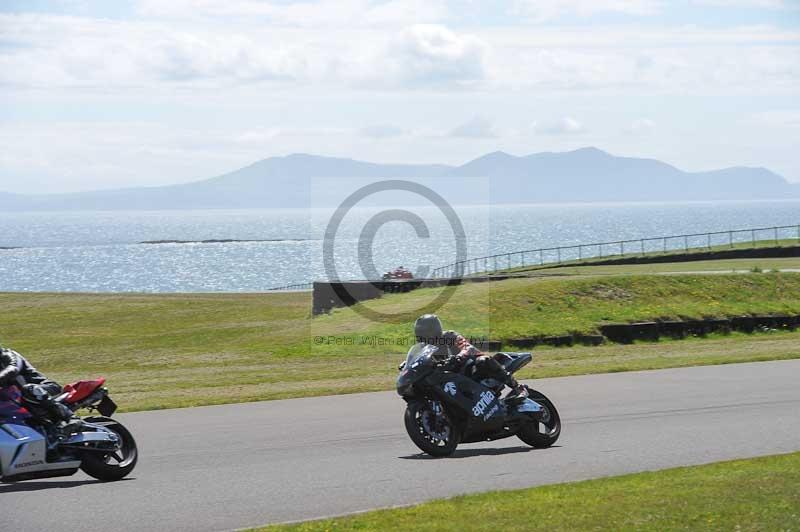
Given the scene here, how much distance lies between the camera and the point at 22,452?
9.92 meters

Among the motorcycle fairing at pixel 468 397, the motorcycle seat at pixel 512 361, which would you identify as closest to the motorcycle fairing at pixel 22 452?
the motorcycle fairing at pixel 468 397

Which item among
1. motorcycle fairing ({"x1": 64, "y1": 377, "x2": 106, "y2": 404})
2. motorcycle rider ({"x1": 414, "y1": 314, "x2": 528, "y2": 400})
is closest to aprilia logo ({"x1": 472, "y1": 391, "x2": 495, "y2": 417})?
motorcycle rider ({"x1": 414, "y1": 314, "x2": 528, "y2": 400})

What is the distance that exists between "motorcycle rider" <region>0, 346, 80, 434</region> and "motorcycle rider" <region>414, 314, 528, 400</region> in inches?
145

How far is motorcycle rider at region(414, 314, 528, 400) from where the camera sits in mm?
11797

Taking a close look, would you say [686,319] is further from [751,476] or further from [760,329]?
[751,476]

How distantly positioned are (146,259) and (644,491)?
176798 millimetres

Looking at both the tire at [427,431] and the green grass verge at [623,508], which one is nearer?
the green grass verge at [623,508]

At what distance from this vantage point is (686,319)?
28125 millimetres

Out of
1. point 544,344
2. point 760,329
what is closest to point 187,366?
point 544,344

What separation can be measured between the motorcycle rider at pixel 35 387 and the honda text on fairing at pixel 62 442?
45mm

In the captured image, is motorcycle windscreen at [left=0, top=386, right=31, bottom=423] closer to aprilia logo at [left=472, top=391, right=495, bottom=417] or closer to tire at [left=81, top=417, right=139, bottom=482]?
tire at [left=81, top=417, right=139, bottom=482]

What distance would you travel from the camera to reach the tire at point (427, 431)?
11586 mm

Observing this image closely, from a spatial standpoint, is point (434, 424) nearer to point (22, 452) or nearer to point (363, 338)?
point (22, 452)

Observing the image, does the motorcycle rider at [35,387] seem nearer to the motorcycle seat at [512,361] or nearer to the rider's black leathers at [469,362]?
the rider's black leathers at [469,362]
